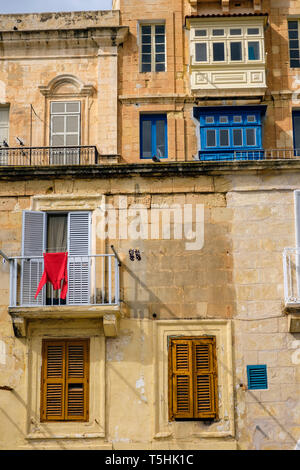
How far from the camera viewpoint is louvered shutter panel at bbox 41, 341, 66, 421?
20.8 m

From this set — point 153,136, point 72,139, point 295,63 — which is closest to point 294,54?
point 295,63

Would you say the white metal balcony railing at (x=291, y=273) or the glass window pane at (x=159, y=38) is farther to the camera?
the glass window pane at (x=159, y=38)

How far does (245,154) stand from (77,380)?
8.59 meters

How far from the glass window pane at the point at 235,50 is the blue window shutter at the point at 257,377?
9.98 metres

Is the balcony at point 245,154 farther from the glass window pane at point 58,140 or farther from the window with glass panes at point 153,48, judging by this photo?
the glass window pane at point 58,140

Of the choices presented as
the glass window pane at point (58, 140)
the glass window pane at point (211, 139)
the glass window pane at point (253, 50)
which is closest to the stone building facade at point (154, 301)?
the glass window pane at point (211, 139)

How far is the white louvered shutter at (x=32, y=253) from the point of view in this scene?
2125 cm

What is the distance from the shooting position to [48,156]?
25312 millimetres

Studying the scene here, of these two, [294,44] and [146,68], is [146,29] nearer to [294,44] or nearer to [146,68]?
[146,68]

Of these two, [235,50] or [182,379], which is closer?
[182,379]

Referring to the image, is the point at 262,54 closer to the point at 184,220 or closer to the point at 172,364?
the point at 184,220

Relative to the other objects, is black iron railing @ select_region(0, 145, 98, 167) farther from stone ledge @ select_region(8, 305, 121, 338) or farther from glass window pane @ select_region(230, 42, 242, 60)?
stone ledge @ select_region(8, 305, 121, 338)

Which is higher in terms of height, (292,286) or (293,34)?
(293,34)

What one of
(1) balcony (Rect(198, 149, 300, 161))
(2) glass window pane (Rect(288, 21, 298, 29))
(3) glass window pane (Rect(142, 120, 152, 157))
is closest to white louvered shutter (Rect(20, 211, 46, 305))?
(3) glass window pane (Rect(142, 120, 152, 157))
